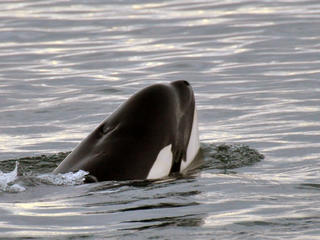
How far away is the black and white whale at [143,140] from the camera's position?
10492 mm

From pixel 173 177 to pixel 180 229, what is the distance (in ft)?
6.87

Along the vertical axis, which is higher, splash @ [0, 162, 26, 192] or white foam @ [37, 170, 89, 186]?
white foam @ [37, 170, 89, 186]

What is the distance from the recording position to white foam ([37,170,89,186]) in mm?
10336

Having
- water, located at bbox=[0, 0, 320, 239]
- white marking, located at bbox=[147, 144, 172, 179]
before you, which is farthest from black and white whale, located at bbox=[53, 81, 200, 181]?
water, located at bbox=[0, 0, 320, 239]

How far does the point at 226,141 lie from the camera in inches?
532

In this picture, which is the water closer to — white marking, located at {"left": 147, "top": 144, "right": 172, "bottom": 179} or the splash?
the splash

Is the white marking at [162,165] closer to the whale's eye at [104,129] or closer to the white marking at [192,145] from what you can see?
the white marking at [192,145]

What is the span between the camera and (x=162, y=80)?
1809 cm

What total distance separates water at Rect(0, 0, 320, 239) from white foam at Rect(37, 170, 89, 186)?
0.08ft

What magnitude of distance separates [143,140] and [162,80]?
7362 millimetres

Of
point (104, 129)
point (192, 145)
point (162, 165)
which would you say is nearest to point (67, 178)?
point (104, 129)

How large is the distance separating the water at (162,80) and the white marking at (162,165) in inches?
6.0

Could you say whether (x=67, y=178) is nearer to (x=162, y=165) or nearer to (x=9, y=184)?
(x=9, y=184)

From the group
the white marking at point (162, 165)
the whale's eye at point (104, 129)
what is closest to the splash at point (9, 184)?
the whale's eye at point (104, 129)
